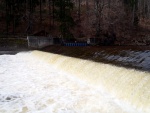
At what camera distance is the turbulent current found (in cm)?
910

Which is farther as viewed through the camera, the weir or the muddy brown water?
the muddy brown water

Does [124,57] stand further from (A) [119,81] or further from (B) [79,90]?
(A) [119,81]

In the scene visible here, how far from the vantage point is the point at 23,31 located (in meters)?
44.6

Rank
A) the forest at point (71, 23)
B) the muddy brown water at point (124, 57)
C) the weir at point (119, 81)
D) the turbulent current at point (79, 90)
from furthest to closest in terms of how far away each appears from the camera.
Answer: the forest at point (71, 23) → the muddy brown water at point (124, 57) → the turbulent current at point (79, 90) → the weir at point (119, 81)

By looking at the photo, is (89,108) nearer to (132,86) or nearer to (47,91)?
(132,86)

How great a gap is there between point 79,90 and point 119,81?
204 cm

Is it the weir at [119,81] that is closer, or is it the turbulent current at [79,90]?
the weir at [119,81]

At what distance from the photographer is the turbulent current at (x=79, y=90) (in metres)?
9.10

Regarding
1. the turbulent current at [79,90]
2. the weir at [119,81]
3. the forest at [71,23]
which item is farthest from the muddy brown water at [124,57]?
the forest at [71,23]

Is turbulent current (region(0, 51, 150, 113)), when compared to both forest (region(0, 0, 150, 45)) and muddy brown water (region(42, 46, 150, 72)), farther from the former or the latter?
forest (region(0, 0, 150, 45))

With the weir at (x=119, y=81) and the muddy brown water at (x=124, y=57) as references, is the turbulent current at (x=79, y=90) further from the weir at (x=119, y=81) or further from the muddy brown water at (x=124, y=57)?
the muddy brown water at (x=124, y=57)

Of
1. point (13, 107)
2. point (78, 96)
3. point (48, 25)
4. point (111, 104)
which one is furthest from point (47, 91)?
point (48, 25)

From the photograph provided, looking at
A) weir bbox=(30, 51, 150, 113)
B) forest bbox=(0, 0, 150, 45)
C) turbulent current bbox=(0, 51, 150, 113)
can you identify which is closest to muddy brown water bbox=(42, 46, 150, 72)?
weir bbox=(30, 51, 150, 113)

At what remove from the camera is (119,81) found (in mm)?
10789
